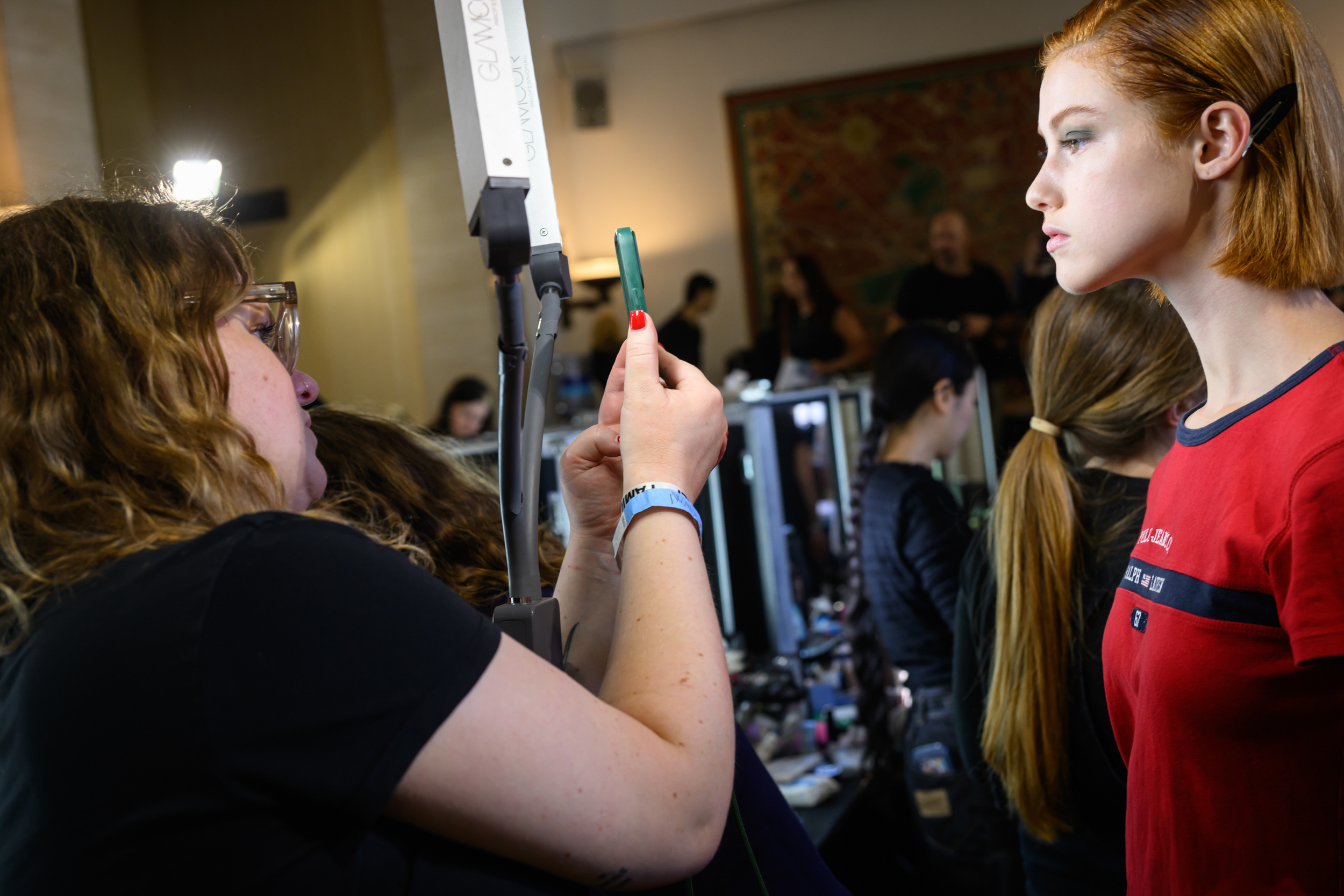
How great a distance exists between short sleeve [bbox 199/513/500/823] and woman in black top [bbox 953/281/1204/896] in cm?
94

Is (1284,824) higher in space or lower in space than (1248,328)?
lower

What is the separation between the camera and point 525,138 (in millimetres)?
735

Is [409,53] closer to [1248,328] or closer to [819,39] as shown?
[819,39]

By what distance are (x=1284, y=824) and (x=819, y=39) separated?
6345mm

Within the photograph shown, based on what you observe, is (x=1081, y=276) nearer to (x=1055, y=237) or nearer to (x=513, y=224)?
(x=1055, y=237)

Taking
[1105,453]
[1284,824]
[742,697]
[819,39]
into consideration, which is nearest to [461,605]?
[1284,824]

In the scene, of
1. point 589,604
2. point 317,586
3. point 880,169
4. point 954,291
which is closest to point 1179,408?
point 589,604

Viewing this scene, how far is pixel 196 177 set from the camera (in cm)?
318

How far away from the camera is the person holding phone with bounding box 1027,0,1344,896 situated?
743 mm

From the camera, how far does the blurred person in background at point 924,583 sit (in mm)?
1937

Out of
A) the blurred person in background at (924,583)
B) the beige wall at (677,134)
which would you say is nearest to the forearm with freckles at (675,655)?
the blurred person in background at (924,583)

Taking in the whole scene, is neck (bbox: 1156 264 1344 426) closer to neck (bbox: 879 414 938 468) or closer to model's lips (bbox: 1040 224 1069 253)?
model's lips (bbox: 1040 224 1069 253)

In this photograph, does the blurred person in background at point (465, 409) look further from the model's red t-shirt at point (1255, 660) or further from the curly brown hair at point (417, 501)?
the model's red t-shirt at point (1255, 660)

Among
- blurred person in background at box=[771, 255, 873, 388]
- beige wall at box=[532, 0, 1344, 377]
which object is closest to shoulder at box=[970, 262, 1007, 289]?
blurred person in background at box=[771, 255, 873, 388]
